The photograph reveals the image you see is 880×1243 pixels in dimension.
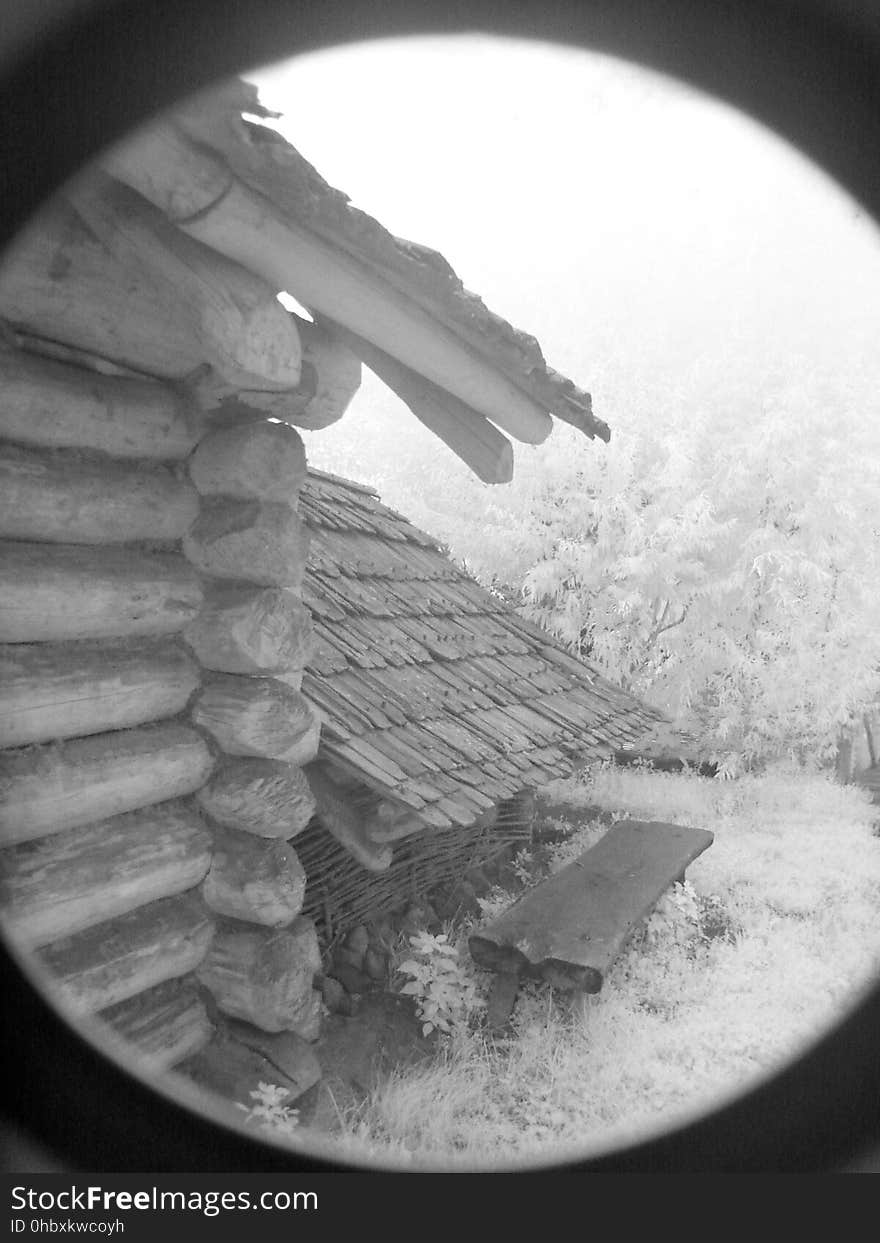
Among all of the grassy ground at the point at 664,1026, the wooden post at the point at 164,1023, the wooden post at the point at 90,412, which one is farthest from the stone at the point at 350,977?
the wooden post at the point at 90,412

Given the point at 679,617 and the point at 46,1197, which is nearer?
the point at 46,1197

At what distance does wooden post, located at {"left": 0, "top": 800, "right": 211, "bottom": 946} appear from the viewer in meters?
2.33

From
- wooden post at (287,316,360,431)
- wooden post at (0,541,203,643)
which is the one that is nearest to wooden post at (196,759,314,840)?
wooden post at (0,541,203,643)

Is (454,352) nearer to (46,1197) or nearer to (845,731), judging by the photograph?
(46,1197)

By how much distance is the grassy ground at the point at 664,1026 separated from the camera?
3312 millimetres

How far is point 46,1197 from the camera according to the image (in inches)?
85.8

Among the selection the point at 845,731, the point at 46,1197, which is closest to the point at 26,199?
the point at 46,1197

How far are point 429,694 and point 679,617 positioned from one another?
381 inches

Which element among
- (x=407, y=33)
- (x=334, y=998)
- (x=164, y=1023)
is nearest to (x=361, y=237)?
(x=407, y=33)

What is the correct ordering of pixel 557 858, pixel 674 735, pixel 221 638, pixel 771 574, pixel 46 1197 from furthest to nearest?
1. pixel 674 735
2. pixel 771 574
3. pixel 557 858
4. pixel 221 638
5. pixel 46 1197

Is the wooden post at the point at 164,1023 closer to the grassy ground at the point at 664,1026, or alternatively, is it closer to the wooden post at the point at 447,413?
the grassy ground at the point at 664,1026

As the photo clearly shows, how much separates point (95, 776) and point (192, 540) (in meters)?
0.82

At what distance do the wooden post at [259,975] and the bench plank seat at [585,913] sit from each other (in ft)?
5.86

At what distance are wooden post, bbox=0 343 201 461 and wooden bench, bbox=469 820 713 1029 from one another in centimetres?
314
